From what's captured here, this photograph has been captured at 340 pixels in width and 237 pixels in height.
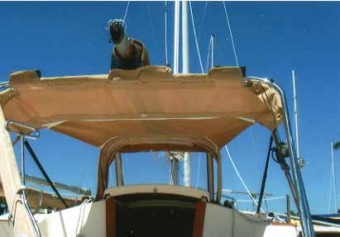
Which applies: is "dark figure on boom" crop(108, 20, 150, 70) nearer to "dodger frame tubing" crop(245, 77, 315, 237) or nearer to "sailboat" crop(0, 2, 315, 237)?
"sailboat" crop(0, 2, 315, 237)

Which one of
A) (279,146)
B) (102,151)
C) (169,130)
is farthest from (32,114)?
(279,146)

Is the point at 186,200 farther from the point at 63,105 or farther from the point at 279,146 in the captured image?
the point at 63,105

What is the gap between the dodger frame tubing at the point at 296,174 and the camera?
4242mm

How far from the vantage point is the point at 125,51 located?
Result: 5039mm

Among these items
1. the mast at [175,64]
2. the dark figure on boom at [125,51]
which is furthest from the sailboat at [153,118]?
the mast at [175,64]

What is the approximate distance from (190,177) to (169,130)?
0.92 m

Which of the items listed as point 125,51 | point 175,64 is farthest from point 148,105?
point 175,64

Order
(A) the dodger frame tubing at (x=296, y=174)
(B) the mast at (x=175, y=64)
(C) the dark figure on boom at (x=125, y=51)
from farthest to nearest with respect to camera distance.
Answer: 1. (B) the mast at (x=175, y=64)
2. (C) the dark figure on boom at (x=125, y=51)
3. (A) the dodger frame tubing at (x=296, y=174)

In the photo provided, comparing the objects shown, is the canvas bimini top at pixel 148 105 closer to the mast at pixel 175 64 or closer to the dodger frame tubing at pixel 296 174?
the dodger frame tubing at pixel 296 174

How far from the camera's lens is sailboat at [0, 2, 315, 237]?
4.89 m

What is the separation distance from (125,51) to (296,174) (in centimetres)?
181

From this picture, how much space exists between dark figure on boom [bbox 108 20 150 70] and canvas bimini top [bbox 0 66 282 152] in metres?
0.20

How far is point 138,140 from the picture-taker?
6.53m

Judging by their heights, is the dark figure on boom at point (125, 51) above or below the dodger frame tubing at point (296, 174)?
above
